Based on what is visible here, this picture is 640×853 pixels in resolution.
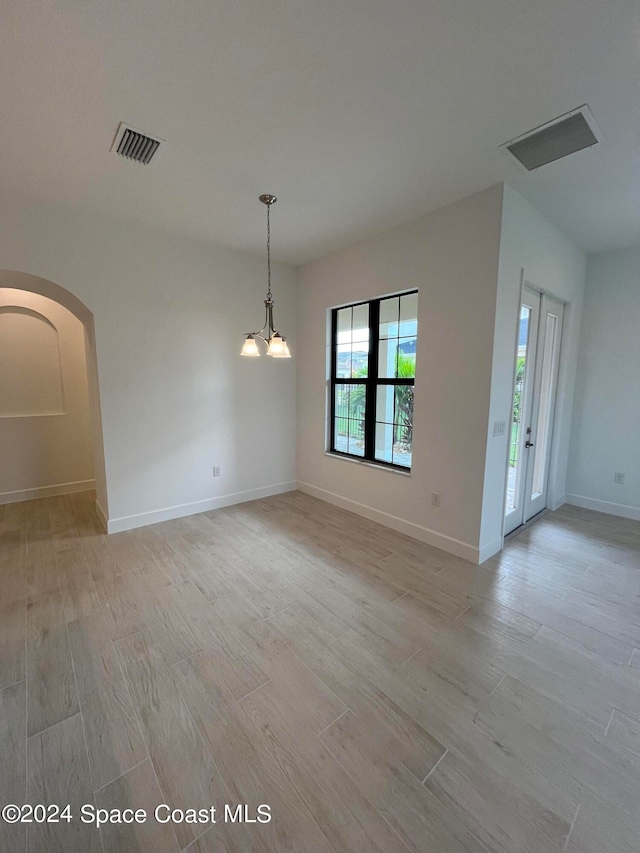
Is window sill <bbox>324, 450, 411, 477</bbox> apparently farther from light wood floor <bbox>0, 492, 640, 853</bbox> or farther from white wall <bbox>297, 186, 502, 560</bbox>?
light wood floor <bbox>0, 492, 640, 853</bbox>

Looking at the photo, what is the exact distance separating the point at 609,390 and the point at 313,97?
13.7ft

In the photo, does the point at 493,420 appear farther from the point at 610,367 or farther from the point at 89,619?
the point at 89,619

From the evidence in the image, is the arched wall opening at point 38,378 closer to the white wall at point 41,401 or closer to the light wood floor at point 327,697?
the white wall at point 41,401

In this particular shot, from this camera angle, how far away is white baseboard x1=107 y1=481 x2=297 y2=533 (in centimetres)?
347

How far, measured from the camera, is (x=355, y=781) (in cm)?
130

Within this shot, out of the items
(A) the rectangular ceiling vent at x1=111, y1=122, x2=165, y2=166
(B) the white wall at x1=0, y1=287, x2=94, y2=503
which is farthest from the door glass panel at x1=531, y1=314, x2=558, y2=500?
(B) the white wall at x1=0, y1=287, x2=94, y2=503

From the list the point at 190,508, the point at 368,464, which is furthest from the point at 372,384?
the point at 190,508

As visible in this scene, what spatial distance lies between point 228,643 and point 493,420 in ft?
8.05

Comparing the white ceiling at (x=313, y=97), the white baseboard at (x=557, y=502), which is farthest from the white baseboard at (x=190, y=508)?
the white baseboard at (x=557, y=502)

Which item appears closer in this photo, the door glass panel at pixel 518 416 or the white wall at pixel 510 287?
the white wall at pixel 510 287

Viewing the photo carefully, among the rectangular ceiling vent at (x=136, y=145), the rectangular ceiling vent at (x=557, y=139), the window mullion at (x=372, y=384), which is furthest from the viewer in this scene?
the window mullion at (x=372, y=384)

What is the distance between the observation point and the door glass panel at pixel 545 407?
362cm

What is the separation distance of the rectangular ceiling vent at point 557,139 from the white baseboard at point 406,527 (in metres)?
2.79

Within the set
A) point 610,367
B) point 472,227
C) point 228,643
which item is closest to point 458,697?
point 228,643
